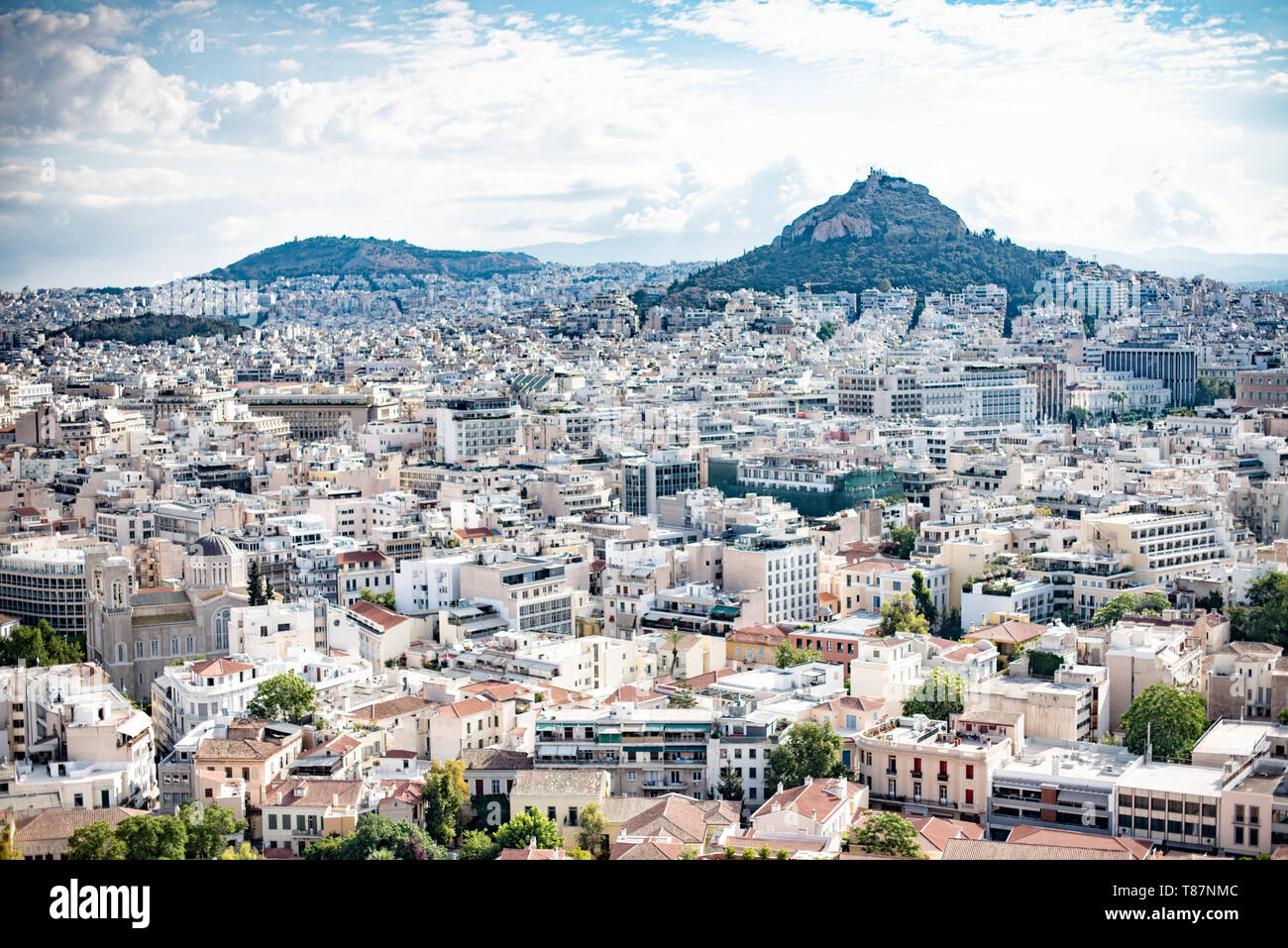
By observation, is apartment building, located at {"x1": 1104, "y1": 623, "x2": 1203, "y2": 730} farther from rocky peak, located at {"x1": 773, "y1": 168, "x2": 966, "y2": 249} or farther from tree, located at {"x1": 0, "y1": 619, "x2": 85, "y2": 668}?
rocky peak, located at {"x1": 773, "y1": 168, "x2": 966, "y2": 249}

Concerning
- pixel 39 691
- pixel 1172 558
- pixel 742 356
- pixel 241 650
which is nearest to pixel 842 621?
pixel 1172 558

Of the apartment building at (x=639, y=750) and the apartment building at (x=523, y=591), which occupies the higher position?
the apartment building at (x=523, y=591)

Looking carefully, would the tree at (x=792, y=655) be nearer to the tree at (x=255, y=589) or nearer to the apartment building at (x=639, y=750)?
the apartment building at (x=639, y=750)

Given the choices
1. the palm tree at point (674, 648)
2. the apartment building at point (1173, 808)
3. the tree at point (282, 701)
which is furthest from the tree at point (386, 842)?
the palm tree at point (674, 648)
